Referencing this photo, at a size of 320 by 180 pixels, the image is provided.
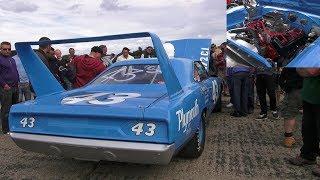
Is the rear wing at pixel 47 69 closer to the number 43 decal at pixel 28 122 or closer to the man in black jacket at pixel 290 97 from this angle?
the number 43 decal at pixel 28 122

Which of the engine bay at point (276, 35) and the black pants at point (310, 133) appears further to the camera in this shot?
the engine bay at point (276, 35)

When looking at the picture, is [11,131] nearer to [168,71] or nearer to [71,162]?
[71,162]

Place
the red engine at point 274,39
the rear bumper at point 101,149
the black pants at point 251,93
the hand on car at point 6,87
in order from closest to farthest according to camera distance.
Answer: the rear bumper at point 101,149, the red engine at point 274,39, the hand on car at point 6,87, the black pants at point 251,93

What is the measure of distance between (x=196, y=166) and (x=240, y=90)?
3.63m

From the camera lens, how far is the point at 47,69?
4.51 meters

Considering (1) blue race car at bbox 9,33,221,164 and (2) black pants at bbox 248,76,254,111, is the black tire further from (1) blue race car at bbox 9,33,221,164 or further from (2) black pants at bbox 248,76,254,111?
(2) black pants at bbox 248,76,254,111

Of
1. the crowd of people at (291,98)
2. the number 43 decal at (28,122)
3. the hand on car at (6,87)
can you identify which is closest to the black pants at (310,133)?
the crowd of people at (291,98)

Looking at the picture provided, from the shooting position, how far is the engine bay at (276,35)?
4676 millimetres

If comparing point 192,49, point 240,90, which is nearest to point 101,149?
point 240,90

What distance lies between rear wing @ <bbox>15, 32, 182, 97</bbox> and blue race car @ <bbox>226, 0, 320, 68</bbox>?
46.3 inches

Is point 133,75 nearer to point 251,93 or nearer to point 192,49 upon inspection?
point 251,93

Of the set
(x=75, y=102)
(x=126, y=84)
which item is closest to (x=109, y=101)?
(x=75, y=102)

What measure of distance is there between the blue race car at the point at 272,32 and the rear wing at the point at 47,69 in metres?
1.18

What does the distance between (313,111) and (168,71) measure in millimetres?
1869
